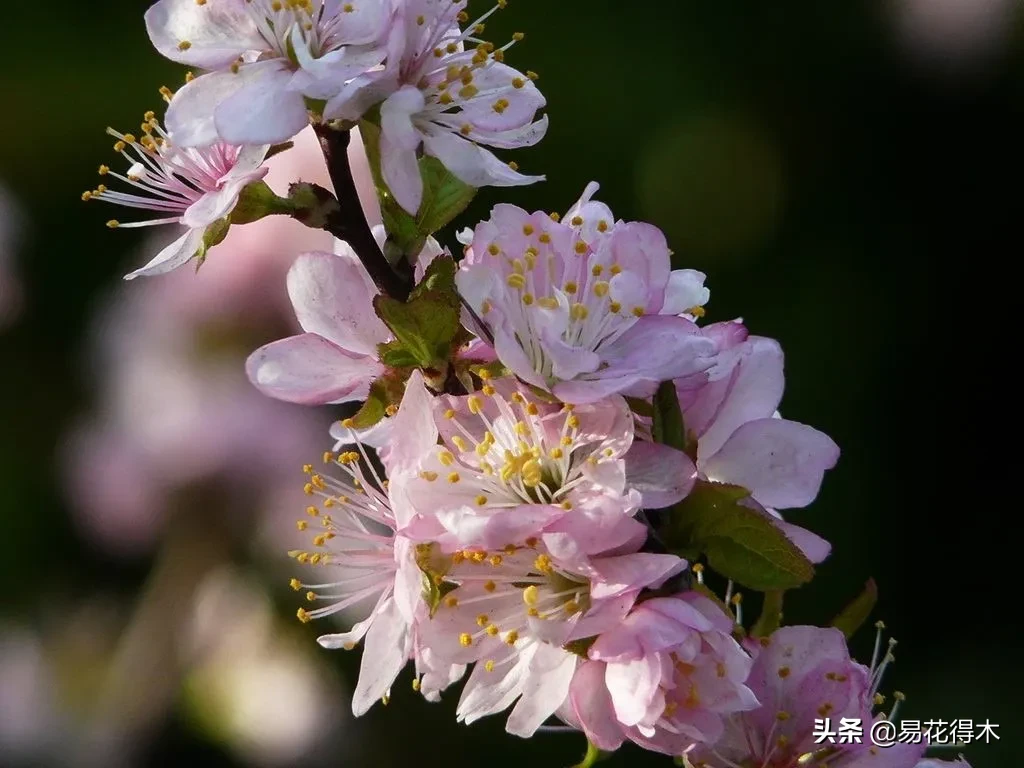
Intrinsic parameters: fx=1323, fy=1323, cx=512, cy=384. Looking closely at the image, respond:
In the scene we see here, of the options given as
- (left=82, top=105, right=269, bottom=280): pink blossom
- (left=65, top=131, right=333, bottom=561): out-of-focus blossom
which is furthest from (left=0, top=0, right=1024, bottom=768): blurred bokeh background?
(left=82, top=105, right=269, bottom=280): pink blossom

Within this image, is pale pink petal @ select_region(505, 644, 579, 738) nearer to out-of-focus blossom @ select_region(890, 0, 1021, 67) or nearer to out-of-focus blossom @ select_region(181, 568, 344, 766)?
out-of-focus blossom @ select_region(181, 568, 344, 766)

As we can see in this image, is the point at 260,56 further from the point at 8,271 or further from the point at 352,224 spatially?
the point at 8,271

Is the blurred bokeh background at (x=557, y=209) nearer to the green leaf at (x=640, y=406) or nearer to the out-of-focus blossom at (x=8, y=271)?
the out-of-focus blossom at (x=8, y=271)

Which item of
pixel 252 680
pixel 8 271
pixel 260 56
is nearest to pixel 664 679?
pixel 260 56

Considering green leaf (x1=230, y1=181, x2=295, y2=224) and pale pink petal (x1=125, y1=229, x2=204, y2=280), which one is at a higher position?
green leaf (x1=230, y1=181, x2=295, y2=224)

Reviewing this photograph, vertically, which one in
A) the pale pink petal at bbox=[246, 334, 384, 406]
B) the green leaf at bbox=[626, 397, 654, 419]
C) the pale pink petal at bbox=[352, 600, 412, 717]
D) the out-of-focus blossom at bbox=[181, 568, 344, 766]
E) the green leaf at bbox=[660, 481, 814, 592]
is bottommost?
the out-of-focus blossom at bbox=[181, 568, 344, 766]

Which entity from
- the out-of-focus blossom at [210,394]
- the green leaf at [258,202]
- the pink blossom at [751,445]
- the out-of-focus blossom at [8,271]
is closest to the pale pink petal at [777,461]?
the pink blossom at [751,445]

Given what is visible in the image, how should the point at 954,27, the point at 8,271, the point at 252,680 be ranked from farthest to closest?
the point at 954,27 < the point at 8,271 < the point at 252,680
